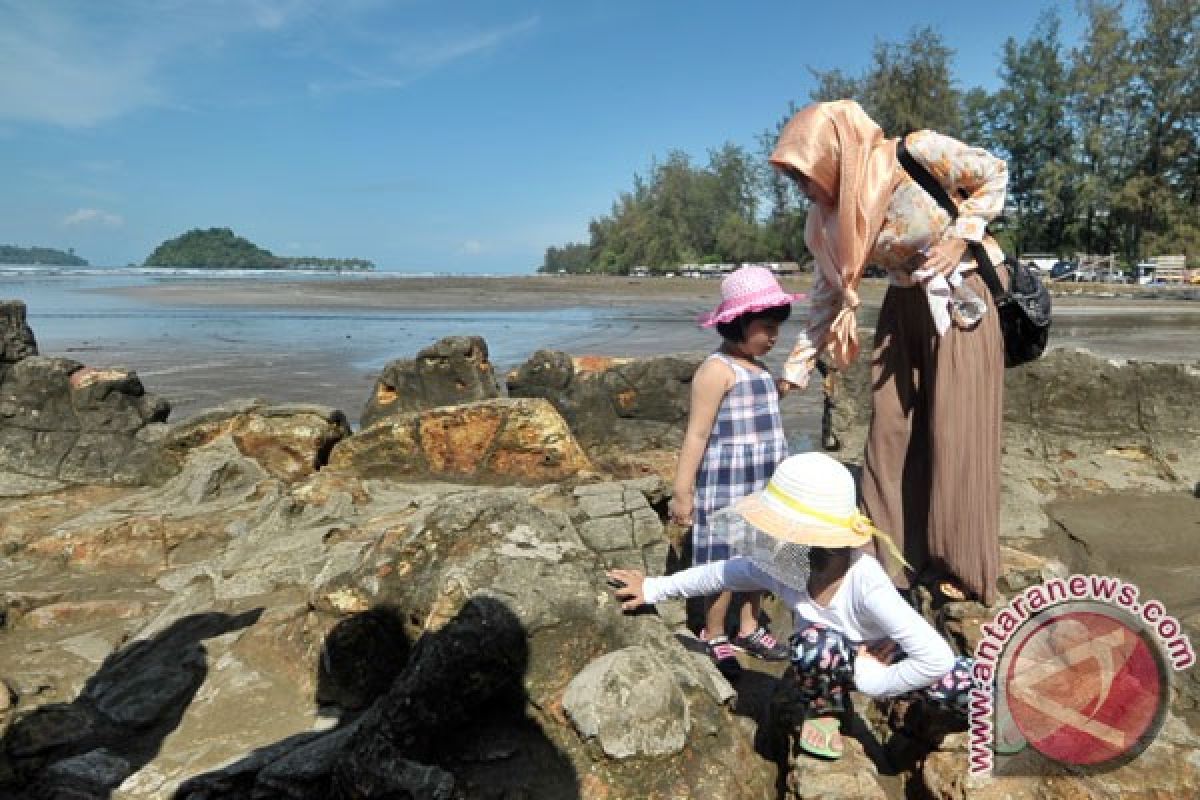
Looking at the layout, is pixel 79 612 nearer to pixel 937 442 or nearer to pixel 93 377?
pixel 93 377

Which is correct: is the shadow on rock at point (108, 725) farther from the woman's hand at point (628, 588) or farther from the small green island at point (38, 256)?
the small green island at point (38, 256)

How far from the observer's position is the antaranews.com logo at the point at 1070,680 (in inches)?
74.4

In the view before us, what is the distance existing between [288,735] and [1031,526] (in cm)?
366

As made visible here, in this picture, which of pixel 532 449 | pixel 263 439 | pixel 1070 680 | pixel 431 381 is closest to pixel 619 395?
pixel 532 449

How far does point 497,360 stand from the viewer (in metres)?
14.0

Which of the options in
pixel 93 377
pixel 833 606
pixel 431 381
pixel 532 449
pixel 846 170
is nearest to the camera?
pixel 833 606

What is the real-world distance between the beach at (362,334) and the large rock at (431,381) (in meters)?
2.71

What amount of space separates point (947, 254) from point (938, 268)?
5cm

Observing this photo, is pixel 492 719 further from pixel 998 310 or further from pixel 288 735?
pixel 998 310

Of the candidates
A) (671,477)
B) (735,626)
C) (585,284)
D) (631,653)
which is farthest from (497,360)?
(585,284)

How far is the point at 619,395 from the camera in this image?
6.21 metres

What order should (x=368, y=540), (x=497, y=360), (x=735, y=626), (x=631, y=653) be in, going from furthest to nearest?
1. (x=497, y=360)
2. (x=368, y=540)
3. (x=735, y=626)
4. (x=631, y=653)

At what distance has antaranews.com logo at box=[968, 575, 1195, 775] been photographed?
189 centimetres

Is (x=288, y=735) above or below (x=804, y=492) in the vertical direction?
below
